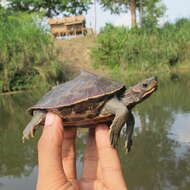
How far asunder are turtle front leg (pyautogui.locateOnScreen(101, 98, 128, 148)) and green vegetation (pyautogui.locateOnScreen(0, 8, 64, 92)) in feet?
32.9

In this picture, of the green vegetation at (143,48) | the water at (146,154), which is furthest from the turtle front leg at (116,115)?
the green vegetation at (143,48)

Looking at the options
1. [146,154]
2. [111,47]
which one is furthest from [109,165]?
[111,47]

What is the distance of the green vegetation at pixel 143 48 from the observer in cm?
1603

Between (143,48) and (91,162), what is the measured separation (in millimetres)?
14859

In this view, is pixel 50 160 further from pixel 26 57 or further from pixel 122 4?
pixel 122 4

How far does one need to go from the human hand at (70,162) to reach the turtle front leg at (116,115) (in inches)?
2.1

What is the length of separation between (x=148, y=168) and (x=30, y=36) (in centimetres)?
1087

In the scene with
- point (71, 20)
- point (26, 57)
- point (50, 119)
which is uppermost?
point (71, 20)

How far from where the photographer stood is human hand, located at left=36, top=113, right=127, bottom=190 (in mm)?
1416

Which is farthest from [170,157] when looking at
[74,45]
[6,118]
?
[74,45]

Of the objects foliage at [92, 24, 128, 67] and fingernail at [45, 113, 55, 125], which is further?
foliage at [92, 24, 128, 67]

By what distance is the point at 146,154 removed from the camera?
3.29m

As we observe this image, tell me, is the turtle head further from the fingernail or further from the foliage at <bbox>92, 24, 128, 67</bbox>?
the foliage at <bbox>92, 24, 128, 67</bbox>

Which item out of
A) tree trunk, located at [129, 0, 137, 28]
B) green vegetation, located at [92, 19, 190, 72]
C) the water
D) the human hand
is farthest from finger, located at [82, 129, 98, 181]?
tree trunk, located at [129, 0, 137, 28]
